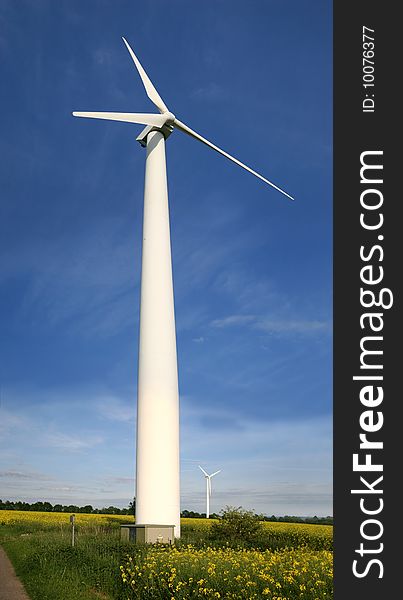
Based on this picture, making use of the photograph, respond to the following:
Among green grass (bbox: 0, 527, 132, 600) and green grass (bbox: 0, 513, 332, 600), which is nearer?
green grass (bbox: 0, 513, 332, 600)

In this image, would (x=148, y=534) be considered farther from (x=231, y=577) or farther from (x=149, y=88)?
(x=149, y=88)

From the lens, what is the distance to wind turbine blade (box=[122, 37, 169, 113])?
1189 inches

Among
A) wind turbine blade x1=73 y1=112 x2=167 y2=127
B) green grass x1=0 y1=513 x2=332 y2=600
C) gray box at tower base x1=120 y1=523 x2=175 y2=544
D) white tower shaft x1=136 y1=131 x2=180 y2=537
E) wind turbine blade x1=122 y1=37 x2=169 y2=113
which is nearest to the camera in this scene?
green grass x1=0 y1=513 x2=332 y2=600

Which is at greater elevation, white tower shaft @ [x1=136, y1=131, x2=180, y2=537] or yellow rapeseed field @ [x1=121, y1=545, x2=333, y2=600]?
white tower shaft @ [x1=136, y1=131, x2=180, y2=537]

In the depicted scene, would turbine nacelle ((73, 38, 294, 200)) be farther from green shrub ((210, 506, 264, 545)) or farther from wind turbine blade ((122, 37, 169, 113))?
green shrub ((210, 506, 264, 545))

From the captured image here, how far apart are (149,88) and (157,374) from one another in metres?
15.0

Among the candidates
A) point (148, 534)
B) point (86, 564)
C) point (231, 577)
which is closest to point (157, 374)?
point (148, 534)

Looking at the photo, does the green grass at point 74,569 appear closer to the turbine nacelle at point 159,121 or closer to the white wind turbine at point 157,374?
the white wind turbine at point 157,374

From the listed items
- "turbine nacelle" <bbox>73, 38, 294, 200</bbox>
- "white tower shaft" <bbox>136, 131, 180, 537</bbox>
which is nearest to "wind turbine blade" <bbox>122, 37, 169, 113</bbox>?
"turbine nacelle" <bbox>73, 38, 294, 200</bbox>

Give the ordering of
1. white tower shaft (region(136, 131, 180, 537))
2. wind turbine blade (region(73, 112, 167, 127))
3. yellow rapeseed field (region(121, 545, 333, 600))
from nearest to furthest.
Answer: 1. yellow rapeseed field (region(121, 545, 333, 600))
2. white tower shaft (region(136, 131, 180, 537))
3. wind turbine blade (region(73, 112, 167, 127))

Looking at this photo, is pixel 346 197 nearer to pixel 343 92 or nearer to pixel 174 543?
pixel 343 92

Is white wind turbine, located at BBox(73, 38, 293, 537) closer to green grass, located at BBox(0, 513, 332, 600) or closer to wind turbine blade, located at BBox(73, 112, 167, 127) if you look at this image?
wind turbine blade, located at BBox(73, 112, 167, 127)

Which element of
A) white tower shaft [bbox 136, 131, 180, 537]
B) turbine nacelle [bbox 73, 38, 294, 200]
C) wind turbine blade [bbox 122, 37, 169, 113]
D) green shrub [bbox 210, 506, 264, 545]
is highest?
wind turbine blade [bbox 122, 37, 169, 113]

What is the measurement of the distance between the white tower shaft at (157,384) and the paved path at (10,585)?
16.7 ft
